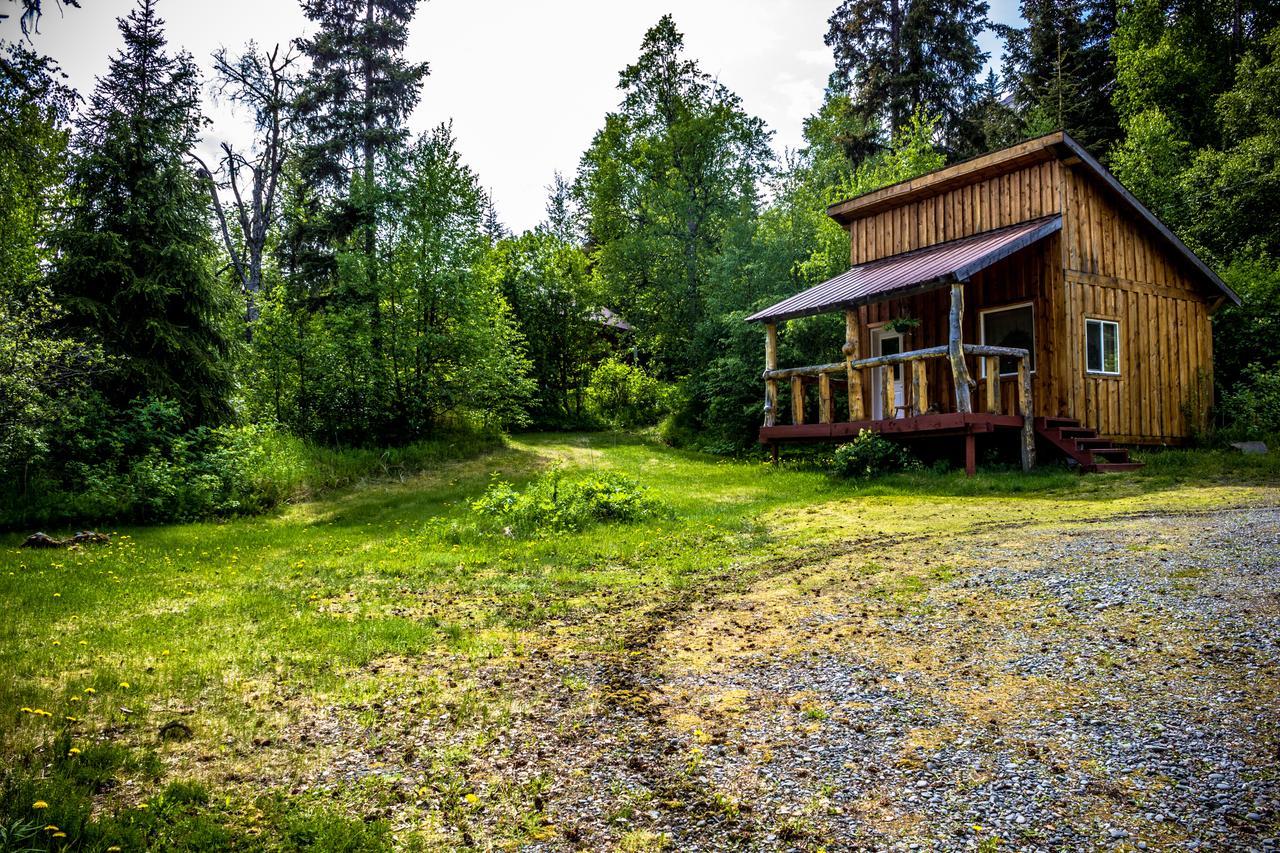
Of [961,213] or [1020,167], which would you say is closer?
[1020,167]

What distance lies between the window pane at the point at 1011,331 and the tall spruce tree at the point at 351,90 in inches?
782

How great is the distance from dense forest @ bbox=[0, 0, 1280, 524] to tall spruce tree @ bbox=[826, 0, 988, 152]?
4.6 inches

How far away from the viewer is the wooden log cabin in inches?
571

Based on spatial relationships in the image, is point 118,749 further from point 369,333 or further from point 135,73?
point 135,73

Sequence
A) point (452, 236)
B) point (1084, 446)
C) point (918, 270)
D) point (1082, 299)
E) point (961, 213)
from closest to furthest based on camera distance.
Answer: point (1084, 446) < point (918, 270) < point (1082, 299) < point (961, 213) < point (452, 236)

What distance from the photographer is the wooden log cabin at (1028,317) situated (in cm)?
1449

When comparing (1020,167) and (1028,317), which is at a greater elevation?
(1020,167)

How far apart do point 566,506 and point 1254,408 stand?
1522cm

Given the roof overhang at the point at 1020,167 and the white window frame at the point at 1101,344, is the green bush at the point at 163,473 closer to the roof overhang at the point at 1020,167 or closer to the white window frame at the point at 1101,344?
the roof overhang at the point at 1020,167

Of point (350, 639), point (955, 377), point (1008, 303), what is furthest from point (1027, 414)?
point (350, 639)

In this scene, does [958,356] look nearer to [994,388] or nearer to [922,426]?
[994,388]

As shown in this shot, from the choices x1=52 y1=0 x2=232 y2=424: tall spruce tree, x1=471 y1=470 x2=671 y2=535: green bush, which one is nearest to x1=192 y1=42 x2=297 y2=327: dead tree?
x1=52 y1=0 x2=232 y2=424: tall spruce tree

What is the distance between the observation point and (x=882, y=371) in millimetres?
18172

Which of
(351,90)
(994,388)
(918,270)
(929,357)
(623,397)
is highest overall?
(351,90)
